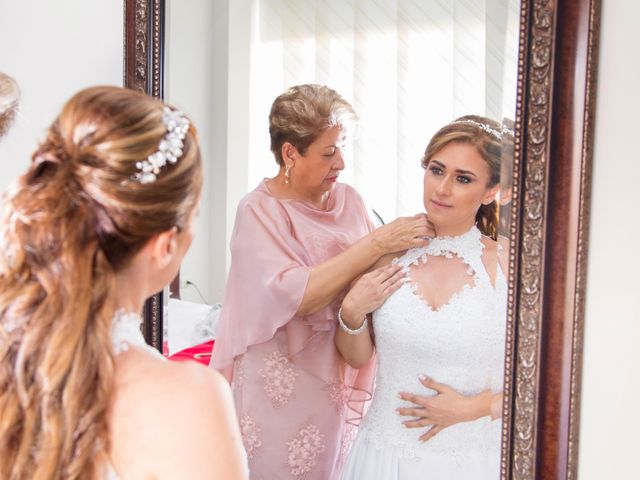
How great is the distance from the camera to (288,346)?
5.32 ft

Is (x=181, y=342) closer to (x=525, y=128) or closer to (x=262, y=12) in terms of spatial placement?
(x=262, y=12)

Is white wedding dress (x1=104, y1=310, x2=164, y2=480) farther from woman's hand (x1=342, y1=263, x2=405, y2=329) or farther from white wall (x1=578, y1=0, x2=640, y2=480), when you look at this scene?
white wall (x1=578, y1=0, x2=640, y2=480)

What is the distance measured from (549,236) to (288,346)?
55 centimetres

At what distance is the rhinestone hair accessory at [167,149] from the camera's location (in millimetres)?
1093

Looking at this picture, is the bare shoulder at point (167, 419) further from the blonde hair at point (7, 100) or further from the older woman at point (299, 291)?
the blonde hair at point (7, 100)

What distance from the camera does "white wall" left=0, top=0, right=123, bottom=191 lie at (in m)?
2.03

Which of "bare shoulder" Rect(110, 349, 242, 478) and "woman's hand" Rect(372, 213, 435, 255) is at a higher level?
"woman's hand" Rect(372, 213, 435, 255)

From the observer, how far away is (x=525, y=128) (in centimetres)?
136

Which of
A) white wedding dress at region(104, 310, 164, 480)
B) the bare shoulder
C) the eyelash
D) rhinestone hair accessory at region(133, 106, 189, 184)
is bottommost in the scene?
the bare shoulder

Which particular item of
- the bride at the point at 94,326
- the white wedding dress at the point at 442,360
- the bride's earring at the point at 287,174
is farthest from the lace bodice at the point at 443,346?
the bride at the point at 94,326

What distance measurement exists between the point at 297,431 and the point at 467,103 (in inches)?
28.0

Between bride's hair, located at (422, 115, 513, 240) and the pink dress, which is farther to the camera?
the pink dress

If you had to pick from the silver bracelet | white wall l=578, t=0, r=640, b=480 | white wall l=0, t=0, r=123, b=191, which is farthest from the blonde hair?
white wall l=578, t=0, r=640, b=480

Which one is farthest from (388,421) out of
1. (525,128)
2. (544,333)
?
(525,128)
